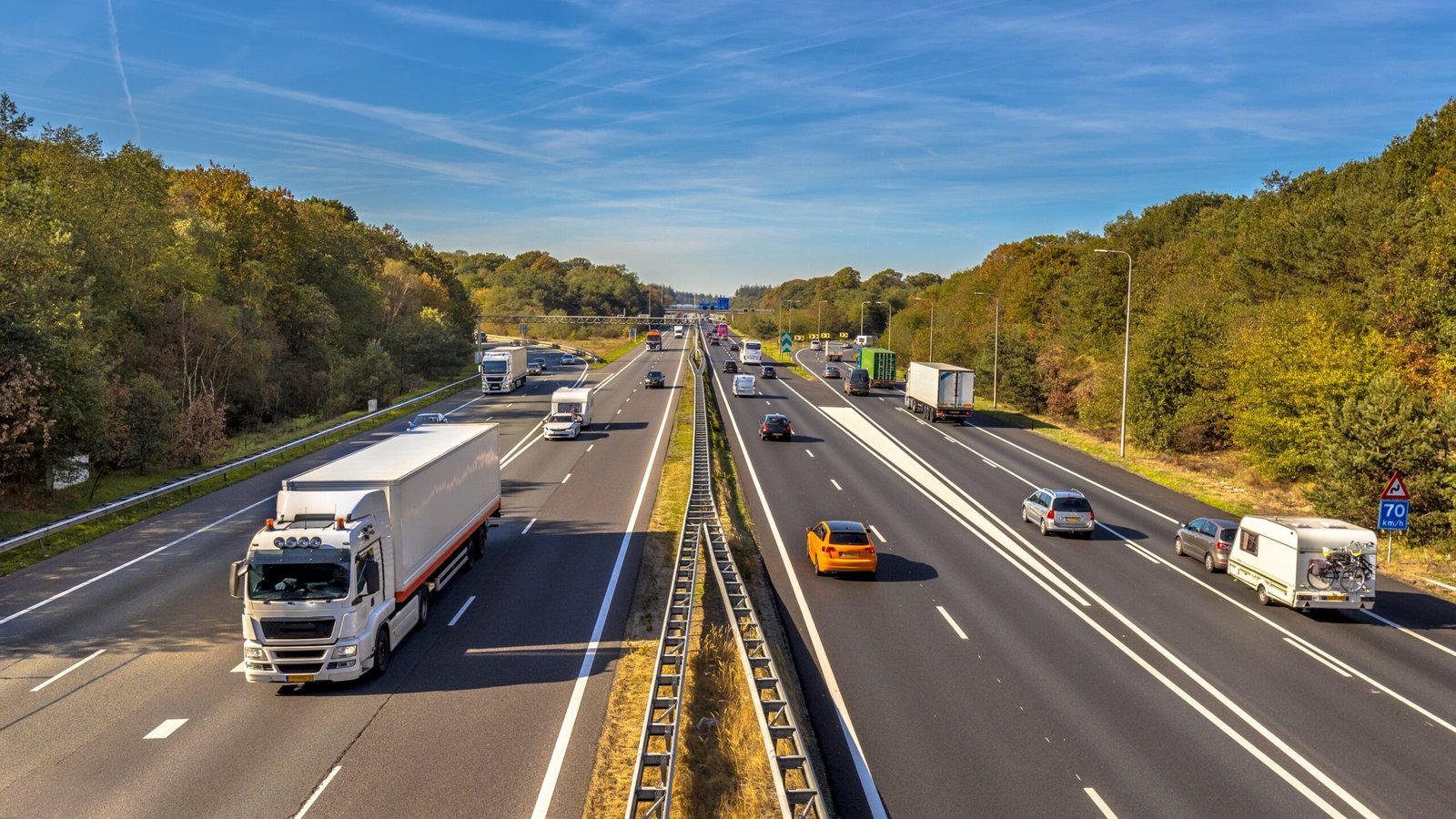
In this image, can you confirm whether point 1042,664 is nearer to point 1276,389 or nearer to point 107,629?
point 107,629

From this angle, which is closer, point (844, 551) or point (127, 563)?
point (127, 563)

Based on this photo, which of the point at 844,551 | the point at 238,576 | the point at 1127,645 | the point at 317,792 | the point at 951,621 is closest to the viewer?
the point at 317,792

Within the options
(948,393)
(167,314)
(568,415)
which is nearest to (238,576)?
(568,415)

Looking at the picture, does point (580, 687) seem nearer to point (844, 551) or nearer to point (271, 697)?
point (271, 697)

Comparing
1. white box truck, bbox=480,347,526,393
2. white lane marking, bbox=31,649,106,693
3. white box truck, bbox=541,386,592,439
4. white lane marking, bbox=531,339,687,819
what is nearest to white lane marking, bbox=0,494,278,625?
white lane marking, bbox=31,649,106,693

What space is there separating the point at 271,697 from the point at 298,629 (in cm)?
162

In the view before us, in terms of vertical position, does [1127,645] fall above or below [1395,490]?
below

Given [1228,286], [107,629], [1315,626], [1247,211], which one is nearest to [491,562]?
[107,629]

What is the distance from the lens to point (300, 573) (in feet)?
50.0

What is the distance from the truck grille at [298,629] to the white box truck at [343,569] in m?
0.02

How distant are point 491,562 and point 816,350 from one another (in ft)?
410

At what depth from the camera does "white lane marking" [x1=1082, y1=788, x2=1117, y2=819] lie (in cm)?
1236

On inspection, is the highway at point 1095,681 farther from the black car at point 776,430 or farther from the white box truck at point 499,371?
the white box truck at point 499,371

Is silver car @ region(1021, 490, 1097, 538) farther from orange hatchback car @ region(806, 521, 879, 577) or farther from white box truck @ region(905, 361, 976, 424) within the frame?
white box truck @ region(905, 361, 976, 424)
